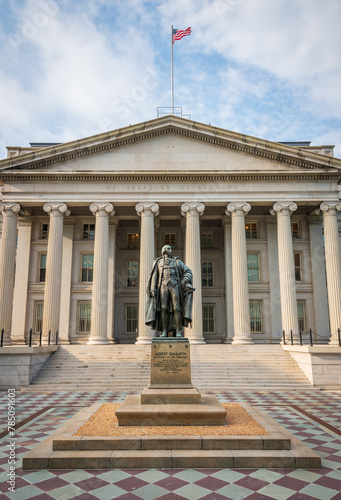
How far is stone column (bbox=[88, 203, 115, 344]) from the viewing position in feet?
84.0

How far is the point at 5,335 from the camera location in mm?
26062

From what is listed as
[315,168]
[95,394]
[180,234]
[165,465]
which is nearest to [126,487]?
[165,465]

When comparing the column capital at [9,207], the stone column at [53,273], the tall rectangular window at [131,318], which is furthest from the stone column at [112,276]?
the column capital at [9,207]

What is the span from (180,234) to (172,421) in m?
24.9

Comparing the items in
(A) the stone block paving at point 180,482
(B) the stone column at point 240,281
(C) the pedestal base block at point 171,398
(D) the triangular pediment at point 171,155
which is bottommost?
(A) the stone block paving at point 180,482

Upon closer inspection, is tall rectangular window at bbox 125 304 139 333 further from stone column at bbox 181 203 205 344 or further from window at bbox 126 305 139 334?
stone column at bbox 181 203 205 344

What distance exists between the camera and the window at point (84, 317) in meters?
Answer: 30.6

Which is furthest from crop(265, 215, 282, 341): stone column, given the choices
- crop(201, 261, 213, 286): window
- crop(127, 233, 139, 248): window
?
crop(127, 233, 139, 248): window

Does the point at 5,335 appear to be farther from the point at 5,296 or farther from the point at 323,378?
the point at 323,378

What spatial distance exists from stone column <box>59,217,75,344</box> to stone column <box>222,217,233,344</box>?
1171 centimetres

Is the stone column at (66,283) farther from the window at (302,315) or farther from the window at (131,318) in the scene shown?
the window at (302,315)

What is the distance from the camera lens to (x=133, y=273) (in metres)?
32.8

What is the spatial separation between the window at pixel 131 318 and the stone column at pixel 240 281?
898 cm

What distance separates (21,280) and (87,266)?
16.5 ft
